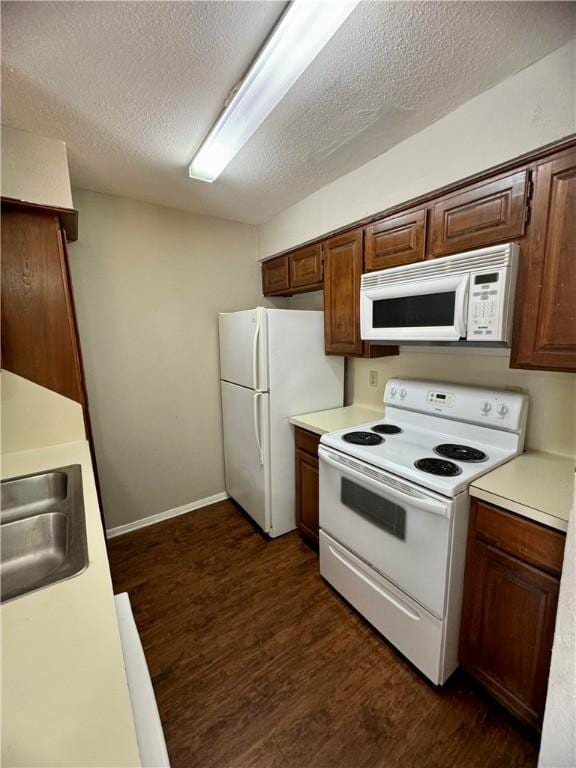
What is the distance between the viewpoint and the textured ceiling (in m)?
1.00

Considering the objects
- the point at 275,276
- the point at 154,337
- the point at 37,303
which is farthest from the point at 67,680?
the point at 275,276

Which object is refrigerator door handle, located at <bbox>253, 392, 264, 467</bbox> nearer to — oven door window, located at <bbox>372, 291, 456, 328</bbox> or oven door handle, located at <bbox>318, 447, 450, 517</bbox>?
oven door handle, located at <bbox>318, 447, 450, 517</bbox>

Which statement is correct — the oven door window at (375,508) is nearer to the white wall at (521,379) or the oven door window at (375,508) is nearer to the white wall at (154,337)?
the white wall at (521,379)

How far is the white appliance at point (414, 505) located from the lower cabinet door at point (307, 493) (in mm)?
258

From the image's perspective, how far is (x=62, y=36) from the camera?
1.05m

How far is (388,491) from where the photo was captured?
4.73ft

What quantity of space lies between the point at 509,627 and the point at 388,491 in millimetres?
622

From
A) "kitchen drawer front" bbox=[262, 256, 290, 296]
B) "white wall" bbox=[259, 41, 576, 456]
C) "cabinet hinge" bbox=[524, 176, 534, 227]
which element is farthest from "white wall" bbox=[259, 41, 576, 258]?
"kitchen drawer front" bbox=[262, 256, 290, 296]

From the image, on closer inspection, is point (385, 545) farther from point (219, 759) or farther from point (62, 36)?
point (62, 36)

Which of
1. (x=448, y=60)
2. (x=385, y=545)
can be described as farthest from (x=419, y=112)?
(x=385, y=545)

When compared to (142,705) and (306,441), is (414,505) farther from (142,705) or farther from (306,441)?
(142,705)

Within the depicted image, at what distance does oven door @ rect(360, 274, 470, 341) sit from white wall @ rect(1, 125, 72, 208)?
164cm

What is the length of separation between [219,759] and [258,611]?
0.63 m

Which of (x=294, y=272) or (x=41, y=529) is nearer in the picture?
(x=41, y=529)
